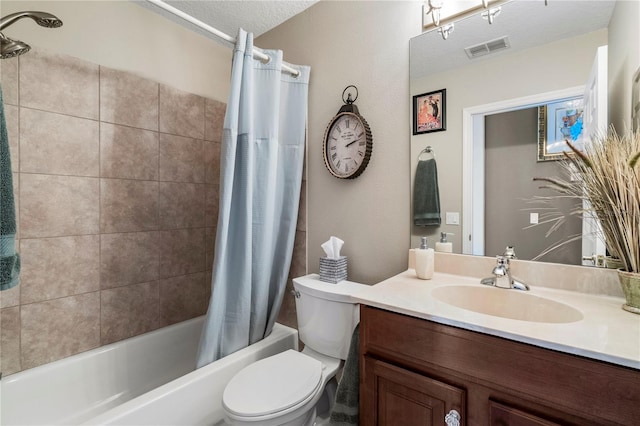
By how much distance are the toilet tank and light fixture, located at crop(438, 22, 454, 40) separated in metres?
1.26

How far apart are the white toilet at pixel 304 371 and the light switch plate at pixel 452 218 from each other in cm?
55

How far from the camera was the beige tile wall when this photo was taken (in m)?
1.41

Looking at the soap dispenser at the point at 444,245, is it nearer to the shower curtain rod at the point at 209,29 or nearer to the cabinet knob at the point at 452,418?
the cabinet knob at the point at 452,418

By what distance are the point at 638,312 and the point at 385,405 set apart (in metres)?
0.80

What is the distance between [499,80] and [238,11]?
160cm

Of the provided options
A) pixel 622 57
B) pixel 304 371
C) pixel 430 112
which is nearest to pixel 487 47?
pixel 430 112

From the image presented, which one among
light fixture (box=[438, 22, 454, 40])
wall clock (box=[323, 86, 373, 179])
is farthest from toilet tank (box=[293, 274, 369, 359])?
light fixture (box=[438, 22, 454, 40])

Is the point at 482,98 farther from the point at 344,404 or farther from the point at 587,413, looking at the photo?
the point at 344,404

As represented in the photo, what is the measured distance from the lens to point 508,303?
1100mm

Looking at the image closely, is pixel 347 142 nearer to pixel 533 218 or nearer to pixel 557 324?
pixel 533 218

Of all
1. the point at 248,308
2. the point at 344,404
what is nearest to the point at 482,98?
the point at 344,404

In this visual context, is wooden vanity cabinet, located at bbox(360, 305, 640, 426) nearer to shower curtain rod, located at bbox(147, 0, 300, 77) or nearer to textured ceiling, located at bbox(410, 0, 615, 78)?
textured ceiling, located at bbox(410, 0, 615, 78)

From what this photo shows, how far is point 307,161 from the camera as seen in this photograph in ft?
6.34

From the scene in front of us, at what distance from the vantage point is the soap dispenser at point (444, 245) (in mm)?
1361
